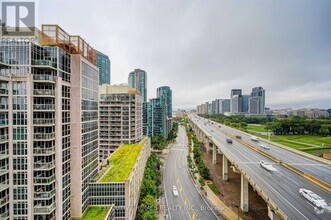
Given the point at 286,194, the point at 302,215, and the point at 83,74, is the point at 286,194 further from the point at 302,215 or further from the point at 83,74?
the point at 83,74

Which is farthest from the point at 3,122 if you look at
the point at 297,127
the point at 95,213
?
the point at 297,127

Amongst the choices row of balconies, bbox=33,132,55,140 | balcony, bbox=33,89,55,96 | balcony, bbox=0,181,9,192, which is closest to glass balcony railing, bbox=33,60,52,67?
balcony, bbox=33,89,55,96

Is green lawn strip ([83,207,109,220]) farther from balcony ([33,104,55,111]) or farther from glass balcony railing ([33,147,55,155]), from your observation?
balcony ([33,104,55,111])

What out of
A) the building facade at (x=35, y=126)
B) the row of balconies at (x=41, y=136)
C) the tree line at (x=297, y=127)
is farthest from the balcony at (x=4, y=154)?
the tree line at (x=297, y=127)

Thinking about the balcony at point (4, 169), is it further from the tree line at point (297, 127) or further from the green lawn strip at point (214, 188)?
the tree line at point (297, 127)

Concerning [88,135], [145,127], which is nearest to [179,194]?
[88,135]

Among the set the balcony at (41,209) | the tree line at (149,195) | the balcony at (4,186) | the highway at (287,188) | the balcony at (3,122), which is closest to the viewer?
the balcony at (4,186)
